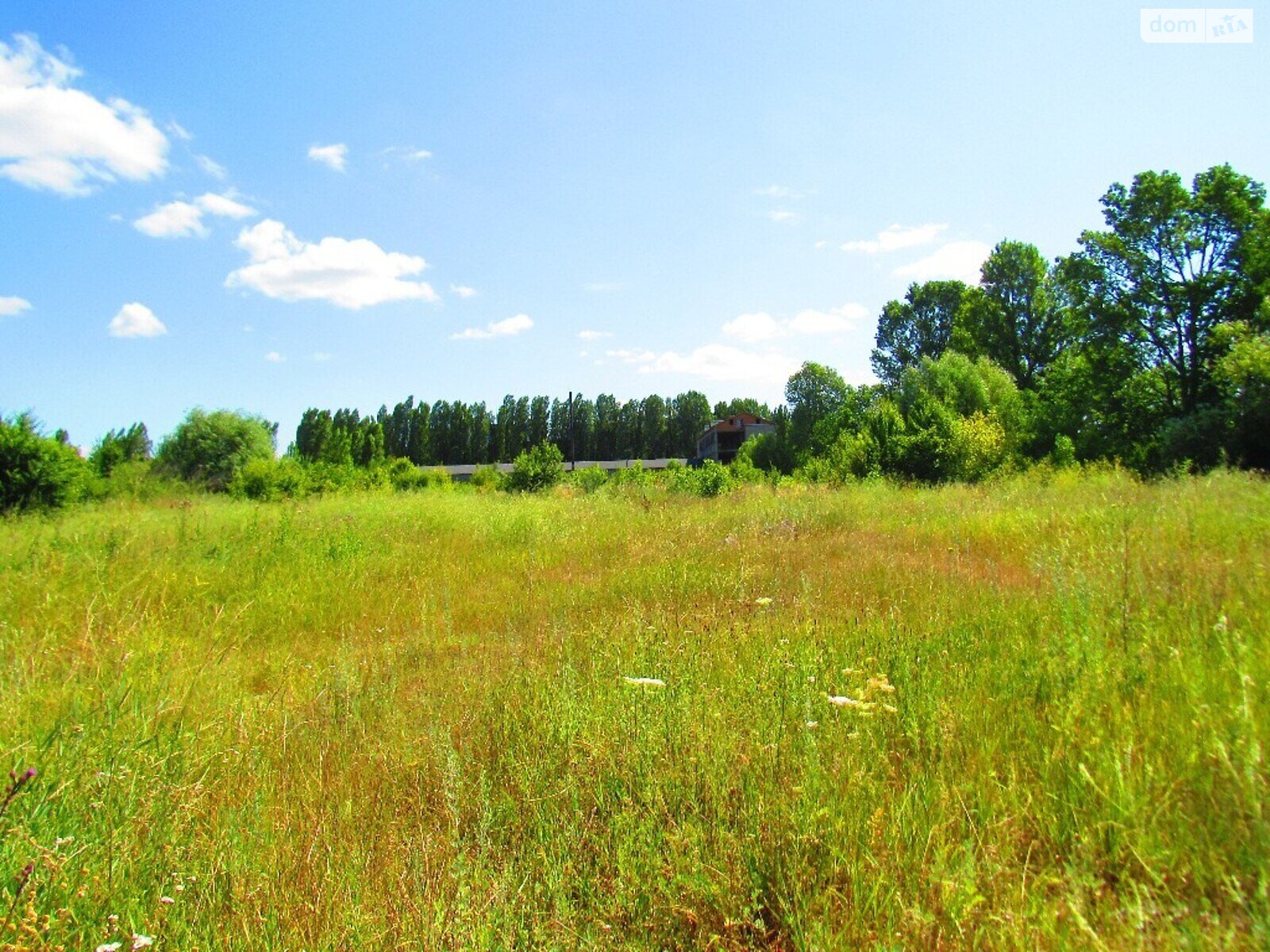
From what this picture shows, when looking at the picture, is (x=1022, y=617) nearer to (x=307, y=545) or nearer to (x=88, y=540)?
(x=307, y=545)

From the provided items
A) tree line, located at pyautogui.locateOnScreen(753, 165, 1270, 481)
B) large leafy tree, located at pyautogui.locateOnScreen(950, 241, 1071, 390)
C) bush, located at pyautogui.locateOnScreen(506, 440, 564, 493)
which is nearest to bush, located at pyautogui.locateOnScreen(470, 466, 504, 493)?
bush, located at pyautogui.locateOnScreen(506, 440, 564, 493)

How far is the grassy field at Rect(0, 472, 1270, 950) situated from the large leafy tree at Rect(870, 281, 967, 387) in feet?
156

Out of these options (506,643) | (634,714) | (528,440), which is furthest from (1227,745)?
(528,440)

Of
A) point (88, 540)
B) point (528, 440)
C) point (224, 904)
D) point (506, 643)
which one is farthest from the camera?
point (528, 440)

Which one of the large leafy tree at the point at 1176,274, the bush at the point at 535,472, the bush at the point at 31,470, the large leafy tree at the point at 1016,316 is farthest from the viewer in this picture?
the large leafy tree at the point at 1016,316

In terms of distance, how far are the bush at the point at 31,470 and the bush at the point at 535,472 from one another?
16971 mm

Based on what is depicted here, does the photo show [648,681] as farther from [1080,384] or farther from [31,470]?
[1080,384]

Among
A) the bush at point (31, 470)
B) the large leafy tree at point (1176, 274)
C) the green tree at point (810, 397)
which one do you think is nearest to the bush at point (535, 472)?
the bush at point (31, 470)

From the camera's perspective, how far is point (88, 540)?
7.48 meters

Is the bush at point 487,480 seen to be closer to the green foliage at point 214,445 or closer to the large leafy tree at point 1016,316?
the green foliage at point 214,445

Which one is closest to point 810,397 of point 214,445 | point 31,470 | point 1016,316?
point 1016,316

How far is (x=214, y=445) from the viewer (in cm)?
3866

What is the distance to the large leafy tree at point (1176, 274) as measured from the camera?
74.4ft

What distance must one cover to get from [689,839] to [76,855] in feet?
5.88
